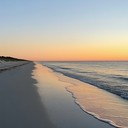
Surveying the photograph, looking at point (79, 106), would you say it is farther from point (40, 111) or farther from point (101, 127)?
point (101, 127)

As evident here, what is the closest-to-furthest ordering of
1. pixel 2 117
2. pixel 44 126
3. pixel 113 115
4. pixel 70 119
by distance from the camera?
1. pixel 44 126
2. pixel 2 117
3. pixel 70 119
4. pixel 113 115

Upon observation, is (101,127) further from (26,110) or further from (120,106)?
(120,106)

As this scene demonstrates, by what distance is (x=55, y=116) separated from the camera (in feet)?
34.1

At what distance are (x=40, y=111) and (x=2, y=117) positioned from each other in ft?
7.18

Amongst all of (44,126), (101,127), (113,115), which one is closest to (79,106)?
(113,115)

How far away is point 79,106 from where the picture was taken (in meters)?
13.4

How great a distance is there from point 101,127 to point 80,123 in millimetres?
812

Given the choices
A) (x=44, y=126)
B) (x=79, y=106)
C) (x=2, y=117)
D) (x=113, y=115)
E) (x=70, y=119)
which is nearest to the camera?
(x=44, y=126)

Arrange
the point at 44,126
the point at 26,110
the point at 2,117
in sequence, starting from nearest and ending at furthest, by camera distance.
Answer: the point at 44,126 → the point at 2,117 → the point at 26,110

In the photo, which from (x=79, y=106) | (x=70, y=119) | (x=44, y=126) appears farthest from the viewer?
(x=79, y=106)

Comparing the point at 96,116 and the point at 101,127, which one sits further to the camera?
the point at 96,116

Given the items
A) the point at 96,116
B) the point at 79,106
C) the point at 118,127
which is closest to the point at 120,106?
the point at 79,106

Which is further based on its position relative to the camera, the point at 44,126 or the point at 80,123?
the point at 80,123

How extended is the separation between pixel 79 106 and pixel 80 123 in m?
3.68
